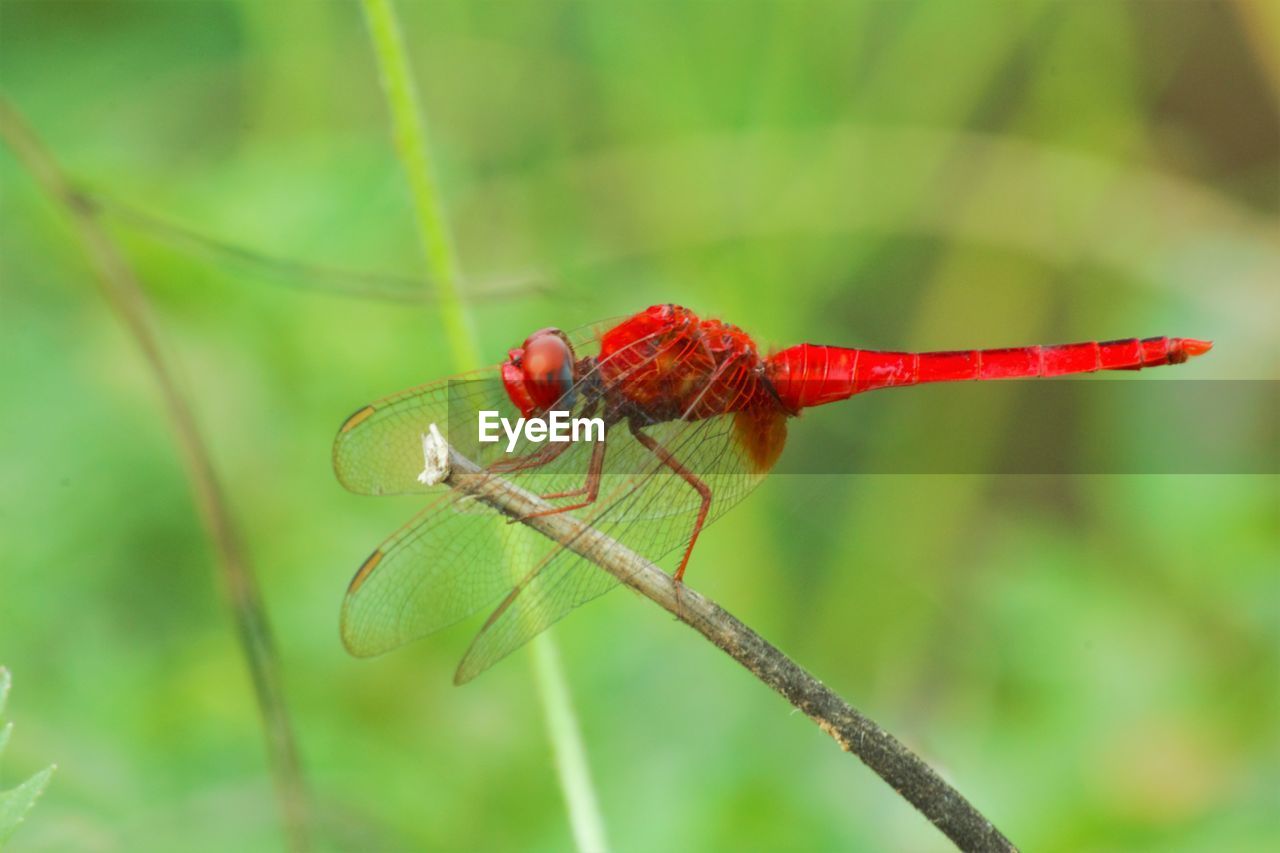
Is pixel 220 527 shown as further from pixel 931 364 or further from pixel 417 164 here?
pixel 931 364

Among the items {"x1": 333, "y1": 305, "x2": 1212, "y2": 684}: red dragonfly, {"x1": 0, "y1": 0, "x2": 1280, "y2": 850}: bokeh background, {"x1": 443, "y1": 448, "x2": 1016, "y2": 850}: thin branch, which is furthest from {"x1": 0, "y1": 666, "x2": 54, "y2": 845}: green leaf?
{"x1": 0, "y1": 0, "x2": 1280, "y2": 850}: bokeh background

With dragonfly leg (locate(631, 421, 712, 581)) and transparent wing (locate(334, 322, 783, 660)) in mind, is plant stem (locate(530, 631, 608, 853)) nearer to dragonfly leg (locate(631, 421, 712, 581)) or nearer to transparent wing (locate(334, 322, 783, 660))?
transparent wing (locate(334, 322, 783, 660))

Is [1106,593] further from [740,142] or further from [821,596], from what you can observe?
[740,142]

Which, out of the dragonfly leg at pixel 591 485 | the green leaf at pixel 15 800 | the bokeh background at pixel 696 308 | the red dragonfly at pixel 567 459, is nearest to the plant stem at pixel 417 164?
the red dragonfly at pixel 567 459

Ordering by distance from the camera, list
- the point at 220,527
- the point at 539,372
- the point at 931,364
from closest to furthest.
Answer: the point at 539,372 < the point at 931,364 < the point at 220,527

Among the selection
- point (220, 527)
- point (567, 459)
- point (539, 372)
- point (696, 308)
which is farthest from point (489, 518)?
point (696, 308)

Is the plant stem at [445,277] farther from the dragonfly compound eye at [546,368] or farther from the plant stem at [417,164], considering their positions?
the dragonfly compound eye at [546,368]

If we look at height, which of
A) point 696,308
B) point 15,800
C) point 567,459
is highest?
point 696,308
